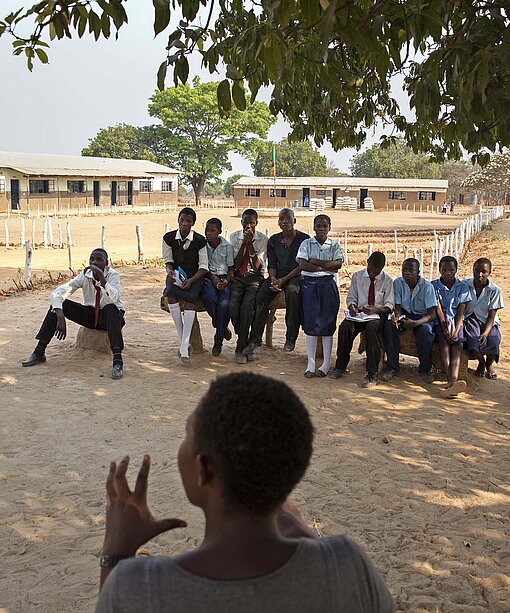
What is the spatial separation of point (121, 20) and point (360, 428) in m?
3.77

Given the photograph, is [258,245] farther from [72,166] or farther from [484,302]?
[72,166]

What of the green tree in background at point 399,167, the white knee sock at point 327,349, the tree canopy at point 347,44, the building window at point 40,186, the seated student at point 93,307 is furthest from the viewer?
the green tree in background at point 399,167

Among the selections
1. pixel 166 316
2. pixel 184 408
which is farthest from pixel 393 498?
pixel 166 316

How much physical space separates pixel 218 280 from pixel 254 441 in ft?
21.0

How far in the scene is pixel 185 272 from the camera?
25.3ft

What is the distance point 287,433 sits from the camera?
136 cm

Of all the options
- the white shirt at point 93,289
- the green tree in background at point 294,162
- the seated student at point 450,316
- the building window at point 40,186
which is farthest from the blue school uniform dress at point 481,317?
the green tree in background at point 294,162

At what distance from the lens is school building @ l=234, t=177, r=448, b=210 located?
5597 cm

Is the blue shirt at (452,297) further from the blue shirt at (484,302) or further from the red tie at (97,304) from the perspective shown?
the red tie at (97,304)

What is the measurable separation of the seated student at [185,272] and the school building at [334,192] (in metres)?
48.3

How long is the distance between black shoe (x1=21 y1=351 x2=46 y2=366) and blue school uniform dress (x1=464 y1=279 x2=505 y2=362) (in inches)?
176

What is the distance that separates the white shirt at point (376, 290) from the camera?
22.6 ft

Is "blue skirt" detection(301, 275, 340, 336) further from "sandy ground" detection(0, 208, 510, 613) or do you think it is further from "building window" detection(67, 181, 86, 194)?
"building window" detection(67, 181, 86, 194)

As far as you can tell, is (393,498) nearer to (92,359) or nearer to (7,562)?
(7,562)
